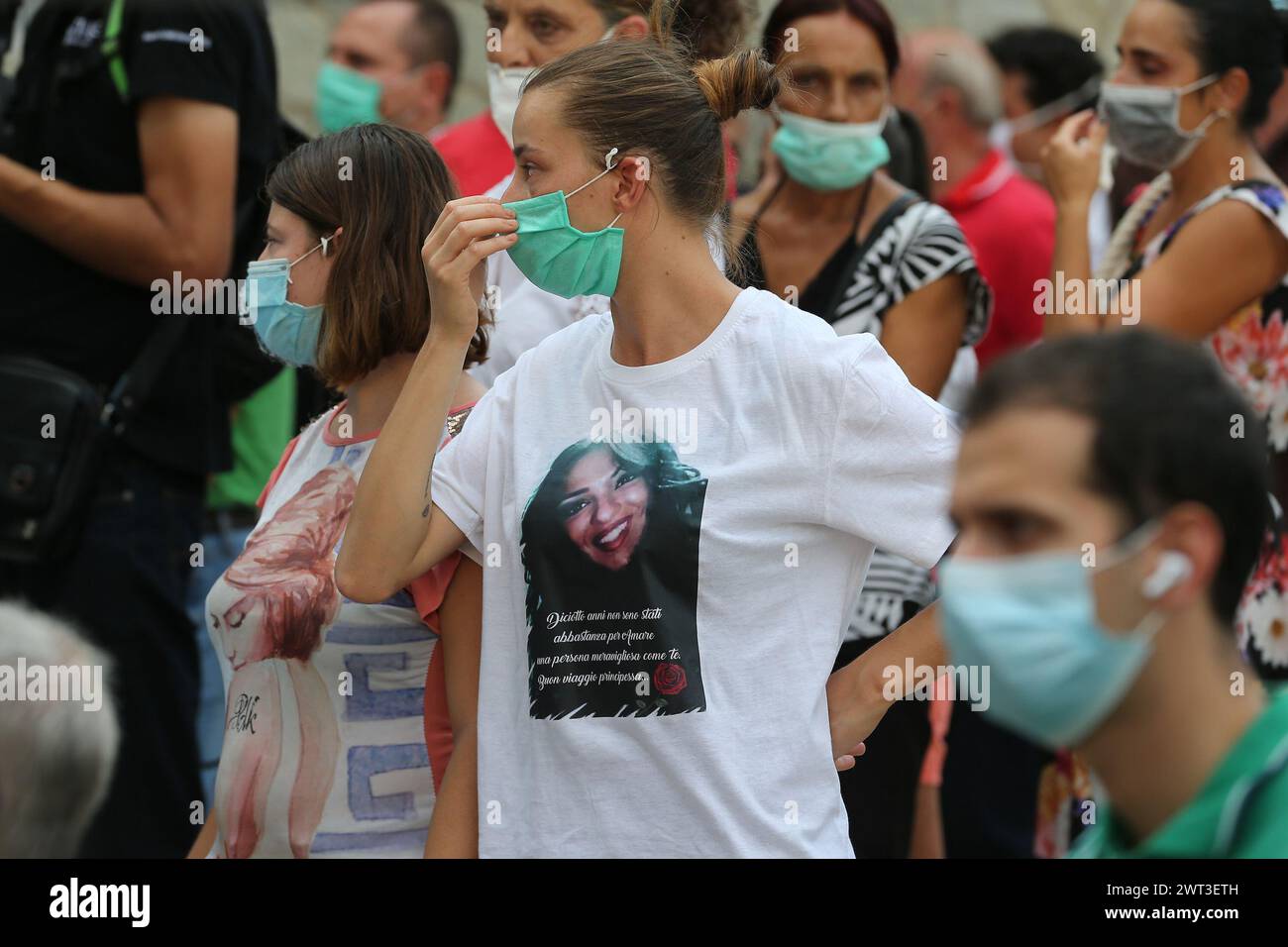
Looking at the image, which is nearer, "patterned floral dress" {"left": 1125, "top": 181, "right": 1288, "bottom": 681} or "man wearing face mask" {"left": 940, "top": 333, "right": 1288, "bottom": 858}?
"man wearing face mask" {"left": 940, "top": 333, "right": 1288, "bottom": 858}

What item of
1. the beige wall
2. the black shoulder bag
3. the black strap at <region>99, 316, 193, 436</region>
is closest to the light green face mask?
the beige wall

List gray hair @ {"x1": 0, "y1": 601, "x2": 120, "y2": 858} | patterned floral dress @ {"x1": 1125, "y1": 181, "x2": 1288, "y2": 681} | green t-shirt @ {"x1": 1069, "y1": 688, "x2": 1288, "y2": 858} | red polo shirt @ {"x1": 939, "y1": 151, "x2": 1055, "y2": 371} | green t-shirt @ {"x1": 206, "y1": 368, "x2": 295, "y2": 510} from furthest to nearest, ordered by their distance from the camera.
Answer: red polo shirt @ {"x1": 939, "y1": 151, "x2": 1055, "y2": 371}
green t-shirt @ {"x1": 206, "y1": 368, "x2": 295, "y2": 510}
patterned floral dress @ {"x1": 1125, "y1": 181, "x2": 1288, "y2": 681}
gray hair @ {"x1": 0, "y1": 601, "x2": 120, "y2": 858}
green t-shirt @ {"x1": 1069, "y1": 688, "x2": 1288, "y2": 858}

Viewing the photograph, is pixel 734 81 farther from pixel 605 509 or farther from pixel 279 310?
pixel 279 310

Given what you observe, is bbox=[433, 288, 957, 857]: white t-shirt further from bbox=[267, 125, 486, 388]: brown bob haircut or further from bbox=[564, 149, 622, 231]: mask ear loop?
bbox=[267, 125, 486, 388]: brown bob haircut

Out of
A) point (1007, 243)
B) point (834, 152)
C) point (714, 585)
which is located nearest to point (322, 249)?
point (714, 585)

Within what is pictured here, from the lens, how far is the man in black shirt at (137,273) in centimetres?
412

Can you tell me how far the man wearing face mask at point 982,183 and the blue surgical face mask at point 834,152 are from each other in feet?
2.25

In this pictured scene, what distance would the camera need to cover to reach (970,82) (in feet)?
20.8

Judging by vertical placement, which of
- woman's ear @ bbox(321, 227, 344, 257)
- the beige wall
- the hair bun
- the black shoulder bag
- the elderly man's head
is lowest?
the black shoulder bag

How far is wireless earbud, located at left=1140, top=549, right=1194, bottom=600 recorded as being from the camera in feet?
5.74

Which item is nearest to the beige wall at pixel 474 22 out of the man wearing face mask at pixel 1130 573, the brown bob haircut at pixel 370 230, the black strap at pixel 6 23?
the black strap at pixel 6 23

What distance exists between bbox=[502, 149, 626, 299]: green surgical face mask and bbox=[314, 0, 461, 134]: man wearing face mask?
341 centimetres

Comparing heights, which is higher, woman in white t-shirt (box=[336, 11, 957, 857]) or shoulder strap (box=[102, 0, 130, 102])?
shoulder strap (box=[102, 0, 130, 102])
